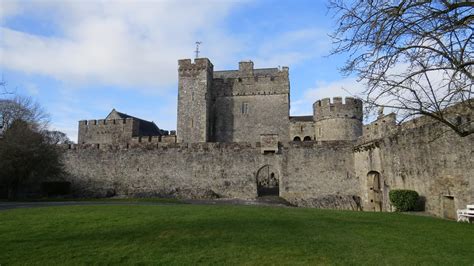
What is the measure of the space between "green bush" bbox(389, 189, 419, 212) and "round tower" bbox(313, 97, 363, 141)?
51.9ft

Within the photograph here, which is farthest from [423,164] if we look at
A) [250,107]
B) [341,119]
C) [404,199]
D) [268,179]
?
[250,107]

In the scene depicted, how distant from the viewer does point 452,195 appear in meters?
15.0

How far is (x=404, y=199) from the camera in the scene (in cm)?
1778

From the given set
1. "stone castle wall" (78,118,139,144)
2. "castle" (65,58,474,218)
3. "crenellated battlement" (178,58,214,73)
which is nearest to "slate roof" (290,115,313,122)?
"castle" (65,58,474,218)

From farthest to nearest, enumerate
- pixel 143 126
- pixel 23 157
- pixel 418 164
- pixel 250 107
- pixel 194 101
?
pixel 143 126 → pixel 250 107 → pixel 194 101 → pixel 23 157 → pixel 418 164

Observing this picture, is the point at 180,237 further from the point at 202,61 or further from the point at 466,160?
the point at 202,61

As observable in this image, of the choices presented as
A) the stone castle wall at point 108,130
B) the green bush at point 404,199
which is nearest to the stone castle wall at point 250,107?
the stone castle wall at point 108,130

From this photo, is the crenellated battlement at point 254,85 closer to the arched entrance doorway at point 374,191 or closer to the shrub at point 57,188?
the arched entrance doorway at point 374,191

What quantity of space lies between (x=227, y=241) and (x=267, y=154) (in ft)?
60.2

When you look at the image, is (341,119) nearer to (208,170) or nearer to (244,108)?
(244,108)

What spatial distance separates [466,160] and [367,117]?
330 inches

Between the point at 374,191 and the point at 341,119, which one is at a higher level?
the point at 341,119

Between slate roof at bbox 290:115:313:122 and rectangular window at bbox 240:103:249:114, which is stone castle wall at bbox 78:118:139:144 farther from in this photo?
slate roof at bbox 290:115:313:122

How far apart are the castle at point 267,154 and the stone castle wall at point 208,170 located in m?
0.07
